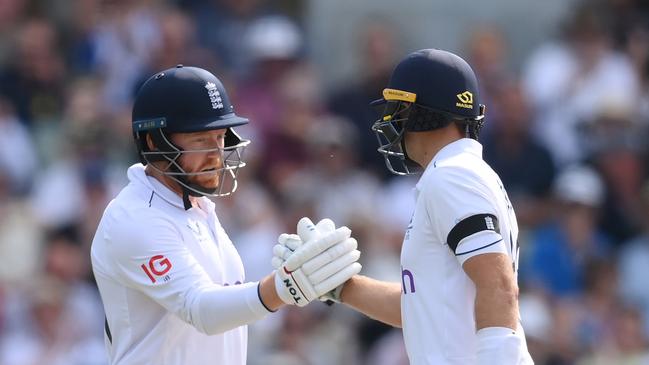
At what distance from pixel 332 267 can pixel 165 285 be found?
73cm

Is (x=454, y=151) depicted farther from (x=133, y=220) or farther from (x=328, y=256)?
(x=133, y=220)

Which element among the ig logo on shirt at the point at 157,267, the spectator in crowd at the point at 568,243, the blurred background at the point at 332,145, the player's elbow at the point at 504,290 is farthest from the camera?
the spectator in crowd at the point at 568,243

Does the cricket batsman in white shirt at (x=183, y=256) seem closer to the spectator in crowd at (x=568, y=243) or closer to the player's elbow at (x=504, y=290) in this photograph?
the player's elbow at (x=504, y=290)

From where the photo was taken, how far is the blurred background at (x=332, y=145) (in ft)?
36.0

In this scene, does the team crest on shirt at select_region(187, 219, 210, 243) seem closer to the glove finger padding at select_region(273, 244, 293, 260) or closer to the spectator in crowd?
the glove finger padding at select_region(273, 244, 293, 260)

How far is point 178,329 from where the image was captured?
654cm

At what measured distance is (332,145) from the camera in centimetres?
1166

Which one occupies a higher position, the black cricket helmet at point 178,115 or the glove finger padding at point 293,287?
the black cricket helmet at point 178,115

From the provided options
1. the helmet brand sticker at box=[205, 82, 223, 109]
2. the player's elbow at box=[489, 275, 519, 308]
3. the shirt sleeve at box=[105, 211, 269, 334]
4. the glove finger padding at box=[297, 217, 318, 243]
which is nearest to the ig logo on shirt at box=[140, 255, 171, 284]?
the shirt sleeve at box=[105, 211, 269, 334]

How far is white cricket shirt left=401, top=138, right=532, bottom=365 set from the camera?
5898 mm

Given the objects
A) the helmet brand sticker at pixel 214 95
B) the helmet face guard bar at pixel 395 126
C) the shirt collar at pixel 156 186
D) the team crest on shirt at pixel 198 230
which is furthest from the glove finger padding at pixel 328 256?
the helmet brand sticker at pixel 214 95

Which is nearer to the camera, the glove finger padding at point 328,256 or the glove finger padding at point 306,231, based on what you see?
the glove finger padding at point 328,256

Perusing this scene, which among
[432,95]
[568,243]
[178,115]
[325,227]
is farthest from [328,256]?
[568,243]

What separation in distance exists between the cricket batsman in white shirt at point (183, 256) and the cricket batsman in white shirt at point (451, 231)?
0.85 feet
